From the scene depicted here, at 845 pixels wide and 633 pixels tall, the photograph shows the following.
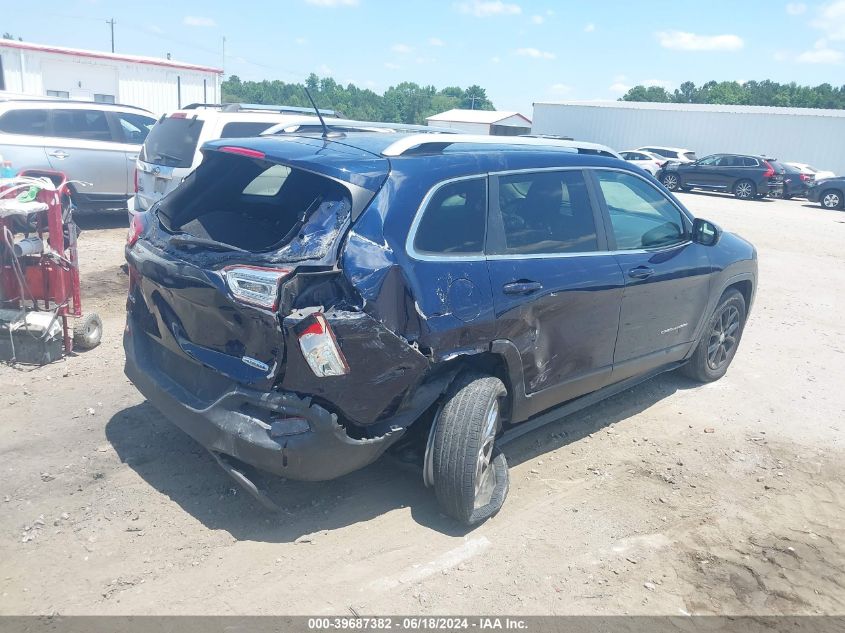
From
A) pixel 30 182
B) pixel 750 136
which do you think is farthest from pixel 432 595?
pixel 750 136

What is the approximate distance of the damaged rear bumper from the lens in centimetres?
326

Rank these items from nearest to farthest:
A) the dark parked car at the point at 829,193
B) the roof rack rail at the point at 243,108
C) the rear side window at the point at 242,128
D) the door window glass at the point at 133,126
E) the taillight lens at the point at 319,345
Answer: the taillight lens at the point at 319,345, the rear side window at the point at 242,128, the roof rack rail at the point at 243,108, the door window glass at the point at 133,126, the dark parked car at the point at 829,193

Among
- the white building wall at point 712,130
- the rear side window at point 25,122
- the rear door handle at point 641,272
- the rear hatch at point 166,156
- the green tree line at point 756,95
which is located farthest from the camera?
the green tree line at point 756,95

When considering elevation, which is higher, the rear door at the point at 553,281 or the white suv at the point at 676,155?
the rear door at the point at 553,281

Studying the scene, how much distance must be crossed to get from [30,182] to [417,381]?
420 cm

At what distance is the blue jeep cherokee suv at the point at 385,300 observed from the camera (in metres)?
3.26

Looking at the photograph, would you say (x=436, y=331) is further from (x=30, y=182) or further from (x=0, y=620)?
(x=30, y=182)

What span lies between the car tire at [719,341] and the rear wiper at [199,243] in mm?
3981

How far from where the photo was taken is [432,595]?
3.27m

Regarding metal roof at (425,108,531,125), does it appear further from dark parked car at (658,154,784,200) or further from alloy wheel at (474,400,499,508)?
alloy wheel at (474,400,499,508)

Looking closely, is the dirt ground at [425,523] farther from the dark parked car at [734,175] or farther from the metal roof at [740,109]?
the metal roof at [740,109]

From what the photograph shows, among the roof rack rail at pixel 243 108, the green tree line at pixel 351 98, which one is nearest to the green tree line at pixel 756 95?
the green tree line at pixel 351 98

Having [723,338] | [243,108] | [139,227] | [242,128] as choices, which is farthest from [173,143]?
[723,338]

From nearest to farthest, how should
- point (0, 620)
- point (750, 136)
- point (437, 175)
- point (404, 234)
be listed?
point (0, 620) → point (404, 234) → point (437, 175) → point (750, 136)
